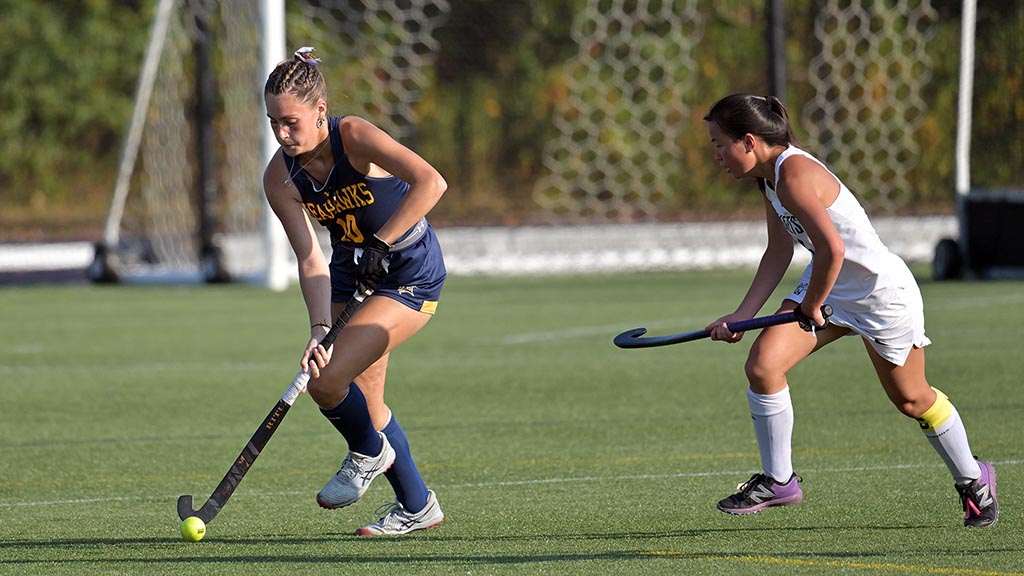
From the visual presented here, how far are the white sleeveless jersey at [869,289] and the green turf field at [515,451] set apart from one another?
0.59 m

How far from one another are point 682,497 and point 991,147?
1039 cm

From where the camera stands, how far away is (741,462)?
6691 mm

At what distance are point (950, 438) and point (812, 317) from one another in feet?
2.20

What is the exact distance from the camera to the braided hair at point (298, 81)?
5.15 m

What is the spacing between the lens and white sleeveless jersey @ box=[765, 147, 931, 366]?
5.23m

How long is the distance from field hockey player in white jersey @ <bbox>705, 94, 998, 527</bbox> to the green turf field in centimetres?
→ 16

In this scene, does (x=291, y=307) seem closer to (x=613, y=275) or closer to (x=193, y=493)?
(x=613, y=275)

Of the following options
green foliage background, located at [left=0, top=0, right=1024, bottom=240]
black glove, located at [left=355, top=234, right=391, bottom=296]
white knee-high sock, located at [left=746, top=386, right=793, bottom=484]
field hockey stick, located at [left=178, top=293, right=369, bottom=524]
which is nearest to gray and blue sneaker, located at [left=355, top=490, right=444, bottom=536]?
field hockey stick, located at [left=178, top=293, right=369, bottom=524]

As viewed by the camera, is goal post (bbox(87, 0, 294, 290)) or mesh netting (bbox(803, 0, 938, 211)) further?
mesh netting (bbox(803, 0, 938, 211))

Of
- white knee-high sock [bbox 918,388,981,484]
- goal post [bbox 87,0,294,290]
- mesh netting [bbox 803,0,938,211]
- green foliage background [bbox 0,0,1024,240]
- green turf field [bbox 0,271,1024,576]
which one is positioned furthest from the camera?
mesh netting [bbox 803,0,938,211]

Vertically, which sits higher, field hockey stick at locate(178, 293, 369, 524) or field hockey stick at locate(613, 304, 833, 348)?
field hockey stick at locate(613, 304, 833, 348)

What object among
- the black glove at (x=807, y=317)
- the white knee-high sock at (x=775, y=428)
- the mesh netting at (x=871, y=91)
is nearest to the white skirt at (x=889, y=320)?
the black glove at (x=807, y=317)

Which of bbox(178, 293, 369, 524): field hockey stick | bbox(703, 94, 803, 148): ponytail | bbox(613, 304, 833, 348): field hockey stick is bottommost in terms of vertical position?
bbox(178, 293, 369, 524): field hockey stick

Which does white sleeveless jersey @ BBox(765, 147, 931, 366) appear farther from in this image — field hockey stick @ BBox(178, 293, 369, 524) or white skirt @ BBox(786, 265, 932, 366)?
field hockey stick @ BBox(178, 293, 369, 524)
